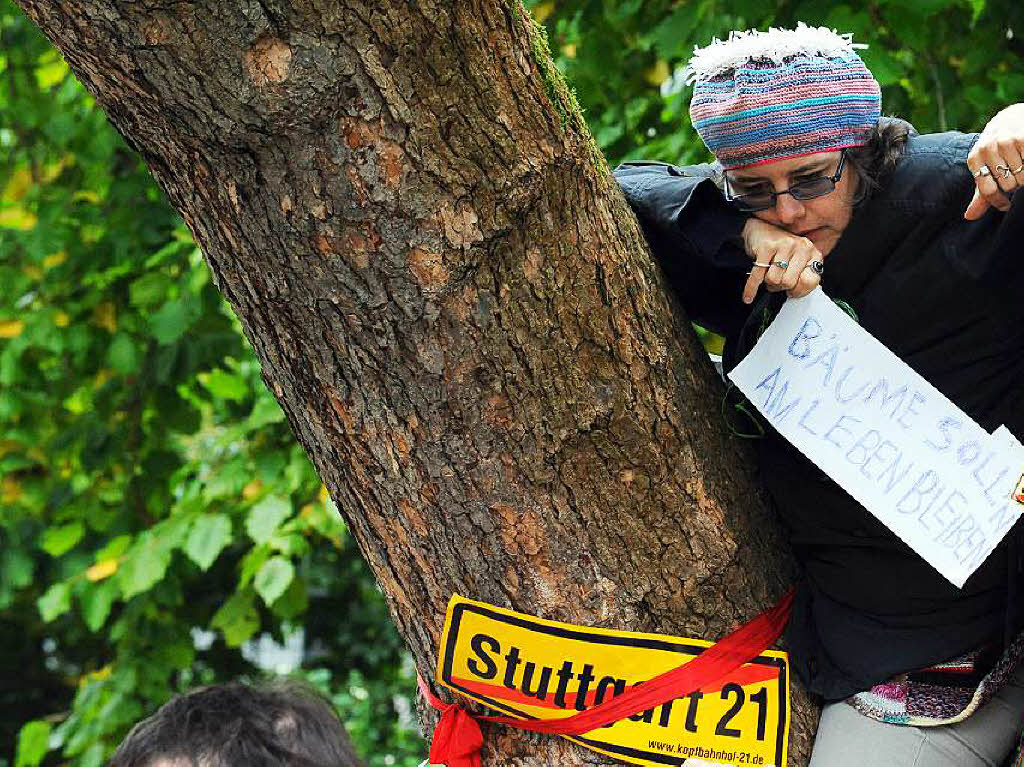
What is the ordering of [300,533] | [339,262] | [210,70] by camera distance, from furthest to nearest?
[300,533] < [339,262] < [210,70]

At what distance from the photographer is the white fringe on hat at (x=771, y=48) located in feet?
5.32

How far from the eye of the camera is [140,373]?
4035 millimetres

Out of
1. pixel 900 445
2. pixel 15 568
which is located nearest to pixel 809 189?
pixel 900 445

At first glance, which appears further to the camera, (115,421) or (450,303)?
(115,421)

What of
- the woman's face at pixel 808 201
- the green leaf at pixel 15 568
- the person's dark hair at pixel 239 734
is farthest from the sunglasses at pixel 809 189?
the green leaf at pixel 15 568

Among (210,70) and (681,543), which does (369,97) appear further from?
(681,543)

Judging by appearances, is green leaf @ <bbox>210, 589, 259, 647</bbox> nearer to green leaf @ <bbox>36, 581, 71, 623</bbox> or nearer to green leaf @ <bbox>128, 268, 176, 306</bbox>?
green leaf @ <bbox>36, 581, 71, 623</bbox>

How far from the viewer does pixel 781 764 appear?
1.72 meters

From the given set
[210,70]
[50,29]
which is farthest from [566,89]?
[50,29]

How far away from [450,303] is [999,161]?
0.69m

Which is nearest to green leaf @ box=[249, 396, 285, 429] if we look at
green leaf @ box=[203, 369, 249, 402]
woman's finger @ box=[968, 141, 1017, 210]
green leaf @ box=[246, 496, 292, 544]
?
green leaf @ box=[203, 369, 249, 402]

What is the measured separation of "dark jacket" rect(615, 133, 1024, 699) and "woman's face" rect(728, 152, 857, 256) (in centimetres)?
3

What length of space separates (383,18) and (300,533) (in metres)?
2.54

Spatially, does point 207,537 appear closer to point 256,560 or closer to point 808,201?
point 256,560
